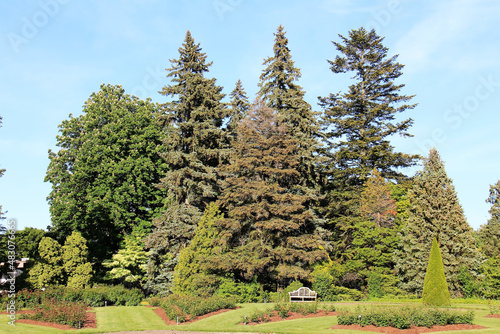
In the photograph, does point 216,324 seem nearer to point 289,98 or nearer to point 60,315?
point 60,315

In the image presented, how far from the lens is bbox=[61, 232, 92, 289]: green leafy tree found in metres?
29.6

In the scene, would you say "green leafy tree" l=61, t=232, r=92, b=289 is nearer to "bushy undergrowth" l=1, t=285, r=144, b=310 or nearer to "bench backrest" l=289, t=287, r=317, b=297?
"bushy undergrowth" l=1, t=285, r=144, b=310

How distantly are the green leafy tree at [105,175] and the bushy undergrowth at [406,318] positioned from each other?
23084 mm

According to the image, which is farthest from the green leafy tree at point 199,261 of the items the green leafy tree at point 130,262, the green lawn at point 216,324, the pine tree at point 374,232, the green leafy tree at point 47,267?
the pine tree at point 374,232

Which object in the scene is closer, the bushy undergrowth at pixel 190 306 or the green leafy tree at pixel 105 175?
the bushy undergrowth at pixel 190 306

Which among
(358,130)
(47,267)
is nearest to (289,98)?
(358,130)

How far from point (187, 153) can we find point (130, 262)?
1007 centimetres

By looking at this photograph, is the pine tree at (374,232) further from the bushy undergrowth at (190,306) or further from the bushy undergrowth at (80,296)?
the bushy undergrowth at (80,296)

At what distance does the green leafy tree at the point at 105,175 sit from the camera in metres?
34.8

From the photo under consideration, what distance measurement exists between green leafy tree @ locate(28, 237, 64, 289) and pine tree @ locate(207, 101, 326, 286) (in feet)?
37.0

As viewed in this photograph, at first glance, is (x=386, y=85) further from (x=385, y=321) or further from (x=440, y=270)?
(x=385, y=321)

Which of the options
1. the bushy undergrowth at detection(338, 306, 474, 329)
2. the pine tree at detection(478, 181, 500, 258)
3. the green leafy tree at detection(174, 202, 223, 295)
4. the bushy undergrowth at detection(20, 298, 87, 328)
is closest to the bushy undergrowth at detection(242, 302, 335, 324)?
the bushy undergrowth at detection(338, 306, 474, 329)

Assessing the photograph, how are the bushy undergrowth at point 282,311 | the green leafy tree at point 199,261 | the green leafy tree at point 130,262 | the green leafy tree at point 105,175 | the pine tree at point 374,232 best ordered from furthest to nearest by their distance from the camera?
the green leafy tree at point 105,175, the green leafy tree at point 130,262, the pine tree at point 374,232, the green leafy tree at point 199,261, the bushy undergrowth at point 282,311

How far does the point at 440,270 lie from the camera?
21.5 metres
